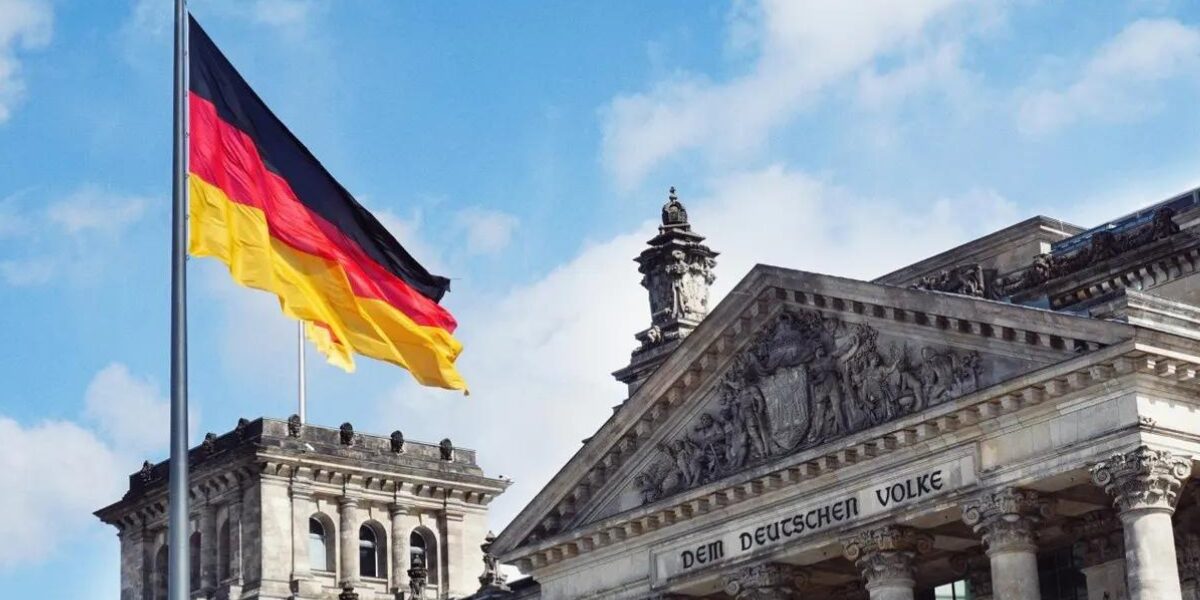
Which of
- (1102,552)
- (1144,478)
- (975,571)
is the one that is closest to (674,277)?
(975,571)

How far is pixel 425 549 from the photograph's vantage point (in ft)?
303

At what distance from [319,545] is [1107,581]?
44.3 m

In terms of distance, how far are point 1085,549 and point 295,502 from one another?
4279 cm

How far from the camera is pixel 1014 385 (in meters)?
47.4

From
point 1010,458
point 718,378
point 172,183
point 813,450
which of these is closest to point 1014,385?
point 1010,458

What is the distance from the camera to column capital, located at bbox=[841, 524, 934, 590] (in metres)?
50.7

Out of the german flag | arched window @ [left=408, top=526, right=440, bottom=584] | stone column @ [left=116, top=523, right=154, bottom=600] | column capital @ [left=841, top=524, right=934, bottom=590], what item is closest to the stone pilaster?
column capital @ [left=841, top=524, right=934, bottom=590]

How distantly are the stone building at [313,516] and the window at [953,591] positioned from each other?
32.3 metres

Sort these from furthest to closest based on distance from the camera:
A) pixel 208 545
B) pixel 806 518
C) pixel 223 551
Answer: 1. pixel 208 545
2. pixel 223 551
3. pixel 806 518

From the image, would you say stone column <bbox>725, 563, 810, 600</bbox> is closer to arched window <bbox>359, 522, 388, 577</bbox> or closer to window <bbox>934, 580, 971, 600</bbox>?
window <bbox>934, 580, 971, 600</bbox>

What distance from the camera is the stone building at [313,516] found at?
87062 mm

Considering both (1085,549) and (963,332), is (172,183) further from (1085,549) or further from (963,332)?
(1085,549)

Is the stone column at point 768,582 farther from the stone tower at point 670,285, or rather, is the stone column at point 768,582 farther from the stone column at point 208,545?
the stone column at point 208,545

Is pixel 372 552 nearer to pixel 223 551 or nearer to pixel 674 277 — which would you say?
pixel 223 551
